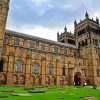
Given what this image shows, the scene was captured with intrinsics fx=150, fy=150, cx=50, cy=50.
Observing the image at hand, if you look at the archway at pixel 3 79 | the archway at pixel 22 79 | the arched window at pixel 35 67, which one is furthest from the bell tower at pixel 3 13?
the arched window at pixel 35 67

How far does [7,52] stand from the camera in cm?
4897

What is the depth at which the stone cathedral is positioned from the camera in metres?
47.9

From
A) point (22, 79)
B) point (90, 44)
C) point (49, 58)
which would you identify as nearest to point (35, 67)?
point (22, 79)

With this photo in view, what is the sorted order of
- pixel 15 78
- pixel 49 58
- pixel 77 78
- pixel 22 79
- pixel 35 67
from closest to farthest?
pixel 15 78 < pixel 22 79 < pixel 35 67 < pixel 49 58 < pixel 77 78

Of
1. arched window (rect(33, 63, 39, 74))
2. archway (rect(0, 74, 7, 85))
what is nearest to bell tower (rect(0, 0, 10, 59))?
archway (rect(0, 74, 7, 85))

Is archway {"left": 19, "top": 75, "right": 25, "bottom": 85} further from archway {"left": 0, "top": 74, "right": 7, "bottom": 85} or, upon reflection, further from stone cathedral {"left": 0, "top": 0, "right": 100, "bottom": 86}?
archway {"left": 0, "top": 74, "right": 7, "bottom": 85}

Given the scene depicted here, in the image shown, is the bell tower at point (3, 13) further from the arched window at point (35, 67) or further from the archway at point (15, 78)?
the arched window at point (35, 67)

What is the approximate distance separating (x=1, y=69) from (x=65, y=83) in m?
26.2

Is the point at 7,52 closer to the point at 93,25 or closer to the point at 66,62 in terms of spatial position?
the point at 66,62

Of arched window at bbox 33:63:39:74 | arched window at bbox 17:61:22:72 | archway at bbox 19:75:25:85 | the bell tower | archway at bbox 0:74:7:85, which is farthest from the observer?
arched window at bbox 33:63:39:74

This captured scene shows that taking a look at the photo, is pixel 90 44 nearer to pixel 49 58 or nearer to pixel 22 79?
pixel 49 58

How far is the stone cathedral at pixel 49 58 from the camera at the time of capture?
47.9m

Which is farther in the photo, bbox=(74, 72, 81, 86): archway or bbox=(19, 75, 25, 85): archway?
bbox=(74, 72, 81, 86): archway

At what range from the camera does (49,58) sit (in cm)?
5809
